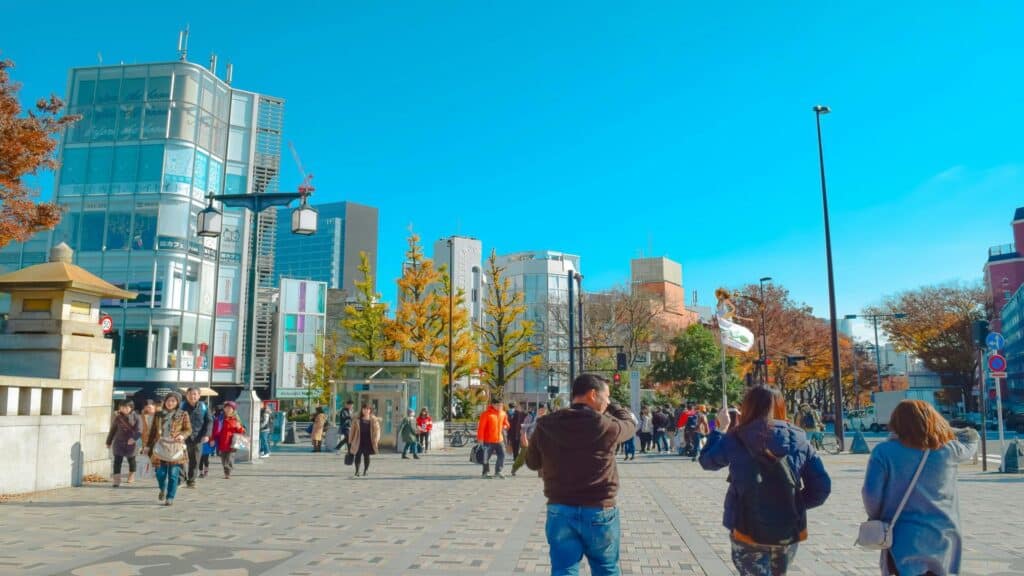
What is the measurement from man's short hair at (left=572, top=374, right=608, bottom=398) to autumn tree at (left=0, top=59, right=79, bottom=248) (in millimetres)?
12642

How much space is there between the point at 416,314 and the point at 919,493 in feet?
117

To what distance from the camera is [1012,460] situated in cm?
1633

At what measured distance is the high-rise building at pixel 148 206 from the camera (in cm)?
3778

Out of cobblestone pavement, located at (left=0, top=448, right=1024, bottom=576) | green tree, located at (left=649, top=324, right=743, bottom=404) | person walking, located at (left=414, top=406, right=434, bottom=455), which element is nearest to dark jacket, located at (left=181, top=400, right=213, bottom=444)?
cobblestone pavement, located at (left=0, top=448, right=1024, bottom=576)

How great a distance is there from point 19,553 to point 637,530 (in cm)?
650

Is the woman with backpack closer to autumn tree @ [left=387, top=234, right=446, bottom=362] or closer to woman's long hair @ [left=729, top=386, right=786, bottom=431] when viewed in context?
woman's long hair @ [left=729, top=386, right=786, bottom=431]

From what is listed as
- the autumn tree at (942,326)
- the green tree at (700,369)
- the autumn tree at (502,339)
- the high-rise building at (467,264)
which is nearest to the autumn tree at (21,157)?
the autumn tree at (502,339)

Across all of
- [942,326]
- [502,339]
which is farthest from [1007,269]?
[502,339]

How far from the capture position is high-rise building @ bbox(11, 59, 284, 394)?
37.8m

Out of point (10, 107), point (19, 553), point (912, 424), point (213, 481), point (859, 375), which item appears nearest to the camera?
point (912, 424)

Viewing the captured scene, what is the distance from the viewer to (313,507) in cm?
1105

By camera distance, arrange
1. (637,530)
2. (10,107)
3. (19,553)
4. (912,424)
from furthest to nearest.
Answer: (10,107)
(637,530)
(19,553)
(912,424)

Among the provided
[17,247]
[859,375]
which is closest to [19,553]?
[17,247]

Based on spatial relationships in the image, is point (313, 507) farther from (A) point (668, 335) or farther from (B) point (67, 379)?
(A) point (668, 335)
